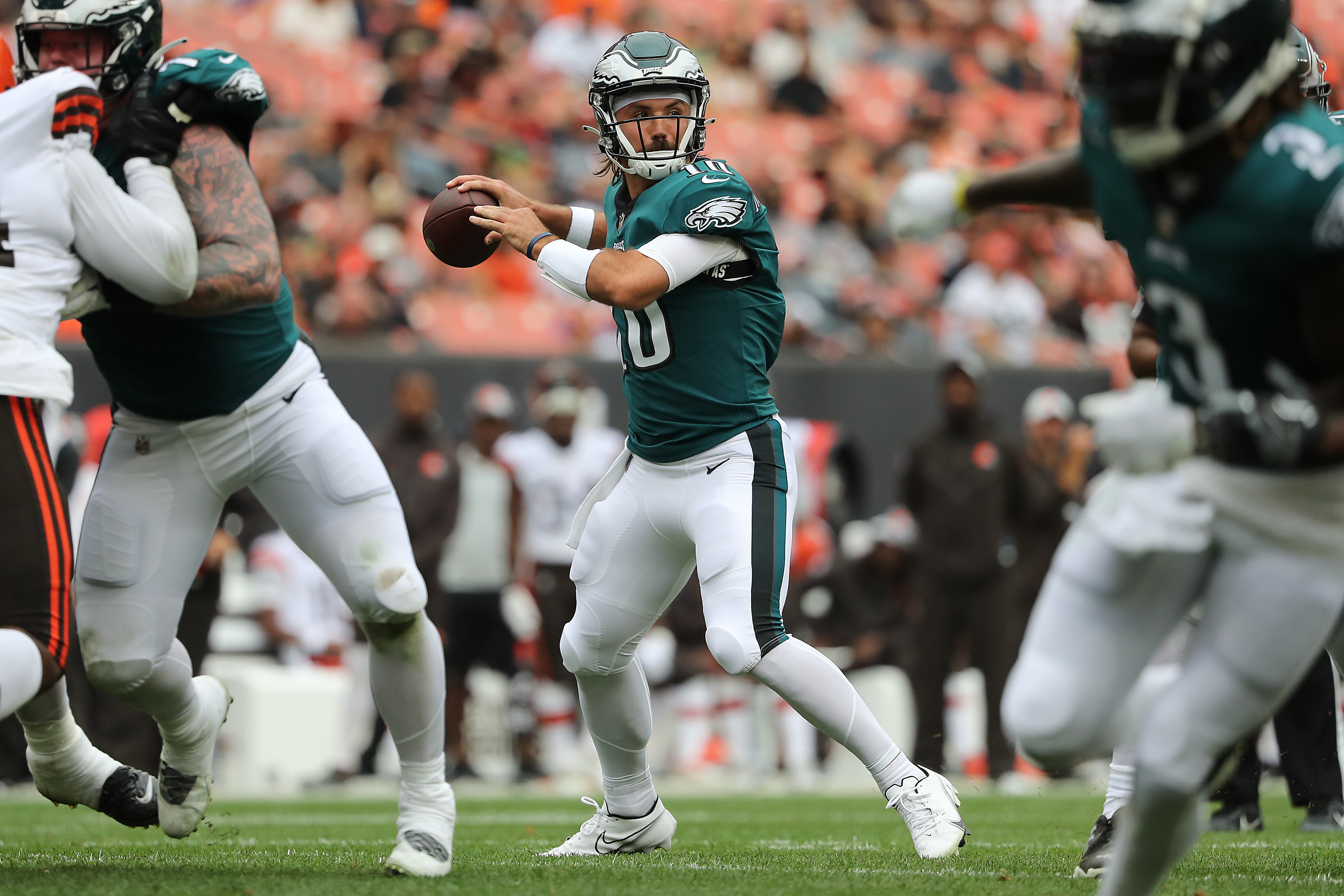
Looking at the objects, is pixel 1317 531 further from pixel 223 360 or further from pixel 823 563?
pixel 823 563

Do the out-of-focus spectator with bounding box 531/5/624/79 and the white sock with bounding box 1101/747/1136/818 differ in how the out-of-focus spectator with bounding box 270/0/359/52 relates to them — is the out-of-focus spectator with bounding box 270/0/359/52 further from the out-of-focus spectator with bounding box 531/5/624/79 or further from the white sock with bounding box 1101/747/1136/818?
the white sock with bounding box 1101/747/1136/818

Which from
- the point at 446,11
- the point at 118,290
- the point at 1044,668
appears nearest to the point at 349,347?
the point at 446,11

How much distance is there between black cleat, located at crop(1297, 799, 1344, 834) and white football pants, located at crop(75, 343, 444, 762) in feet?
10.2

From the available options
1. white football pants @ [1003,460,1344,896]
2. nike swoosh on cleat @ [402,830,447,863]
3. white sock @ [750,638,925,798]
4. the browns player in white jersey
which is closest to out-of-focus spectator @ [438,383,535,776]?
white sock @ [750,638,925,798]

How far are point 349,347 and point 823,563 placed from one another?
301cm

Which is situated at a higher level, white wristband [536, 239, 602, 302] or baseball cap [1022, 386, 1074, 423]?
white wristband [536, 239, 602, 302]

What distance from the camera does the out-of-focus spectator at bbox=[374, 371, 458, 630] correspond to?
27.7ft

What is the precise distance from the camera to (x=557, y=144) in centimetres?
1289

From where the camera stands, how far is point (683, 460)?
4.33m

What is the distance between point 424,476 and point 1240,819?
444cm

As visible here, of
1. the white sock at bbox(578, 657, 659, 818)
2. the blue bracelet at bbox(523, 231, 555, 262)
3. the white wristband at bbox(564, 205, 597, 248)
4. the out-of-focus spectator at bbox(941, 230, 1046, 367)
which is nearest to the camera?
the blue bracelet at bbox(523, 231, 555, 262)

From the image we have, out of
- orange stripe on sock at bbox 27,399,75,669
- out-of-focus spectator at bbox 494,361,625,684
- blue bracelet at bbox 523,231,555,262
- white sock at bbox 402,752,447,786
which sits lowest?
out-of-focus spectator at bbox 494,361,625,684

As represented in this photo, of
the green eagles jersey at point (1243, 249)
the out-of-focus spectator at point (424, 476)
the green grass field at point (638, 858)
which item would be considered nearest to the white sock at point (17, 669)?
the green grass field at point (638, 858)

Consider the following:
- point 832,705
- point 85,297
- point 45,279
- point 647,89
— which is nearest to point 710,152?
point 647,89
